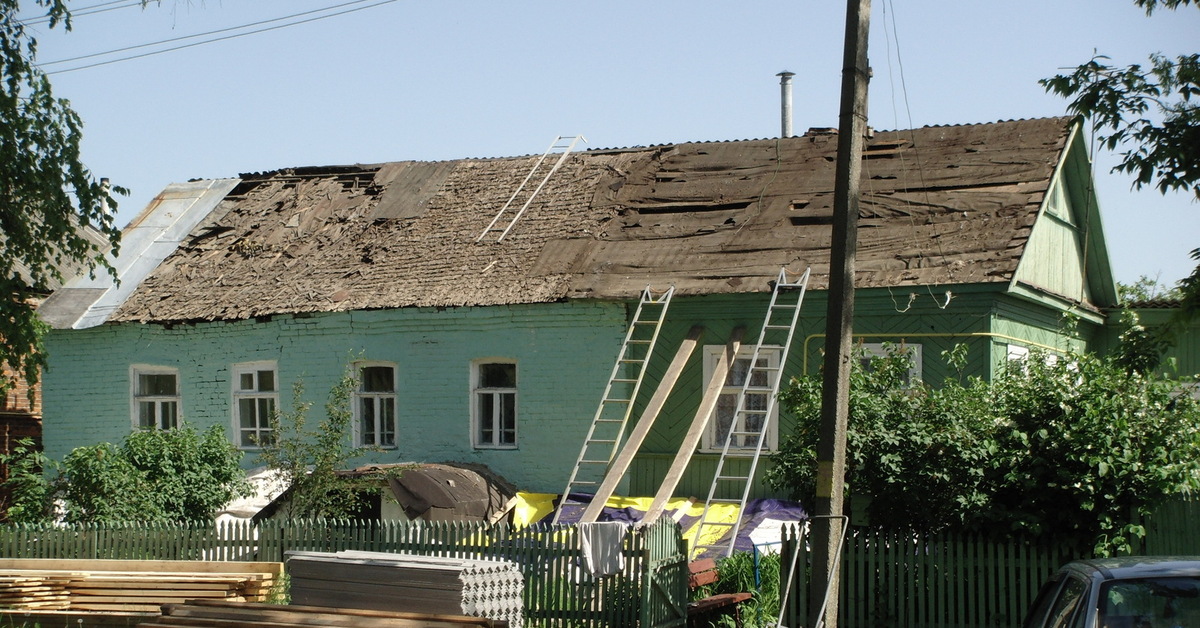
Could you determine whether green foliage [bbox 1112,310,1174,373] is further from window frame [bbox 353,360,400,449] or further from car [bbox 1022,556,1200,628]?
window frame [bbox 353,360,400,449]

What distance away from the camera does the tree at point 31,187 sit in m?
13.4

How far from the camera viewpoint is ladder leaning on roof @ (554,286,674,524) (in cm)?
1627

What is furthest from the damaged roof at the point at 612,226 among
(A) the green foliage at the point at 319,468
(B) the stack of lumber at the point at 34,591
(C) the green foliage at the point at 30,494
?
(B) the stack of lumber at the point at 34,591

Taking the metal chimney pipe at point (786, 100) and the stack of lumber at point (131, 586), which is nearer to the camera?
the stack of lumber at point (131, 586)

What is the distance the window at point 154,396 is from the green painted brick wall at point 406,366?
0.15 metres

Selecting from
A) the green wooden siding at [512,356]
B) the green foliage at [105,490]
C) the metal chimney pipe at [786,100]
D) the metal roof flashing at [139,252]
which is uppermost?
the metal chimney pipe at [786,100]

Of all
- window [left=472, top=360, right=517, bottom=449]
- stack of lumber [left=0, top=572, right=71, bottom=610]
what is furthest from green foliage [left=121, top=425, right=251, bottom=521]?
window [left=472, top=360, right=517, bottom=449]

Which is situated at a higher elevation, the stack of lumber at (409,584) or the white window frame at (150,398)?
the white window frame at (150,398)

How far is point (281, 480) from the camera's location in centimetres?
1686

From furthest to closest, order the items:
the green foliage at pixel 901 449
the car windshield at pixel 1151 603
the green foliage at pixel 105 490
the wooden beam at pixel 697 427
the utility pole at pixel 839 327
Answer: the green foliage at pixel 105 490 → the wooden beam at pixel 697 427 → the green foliage at pixel 901 449 → the utility pole at pixel 839 327 → the car windshield at pixel 1151 603

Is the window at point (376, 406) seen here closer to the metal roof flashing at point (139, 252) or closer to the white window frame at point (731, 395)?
the metal roof flashing at point (139, 252)

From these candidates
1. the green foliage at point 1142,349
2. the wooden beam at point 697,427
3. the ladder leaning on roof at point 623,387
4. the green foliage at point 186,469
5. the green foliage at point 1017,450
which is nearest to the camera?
the green foliage at point 1142,349

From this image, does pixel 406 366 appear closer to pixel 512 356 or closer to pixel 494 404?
pixel 494 404

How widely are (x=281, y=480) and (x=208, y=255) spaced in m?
5.70
